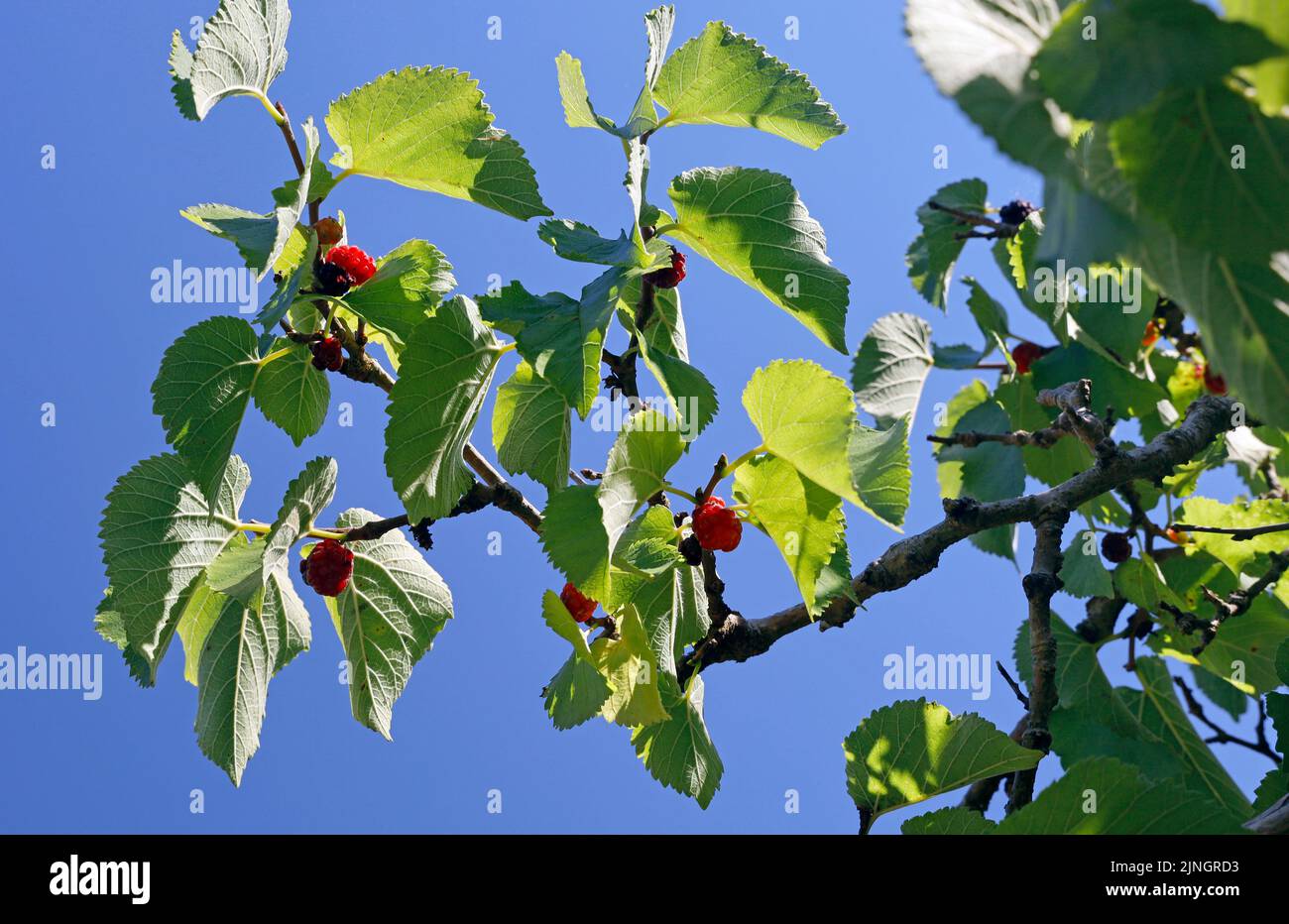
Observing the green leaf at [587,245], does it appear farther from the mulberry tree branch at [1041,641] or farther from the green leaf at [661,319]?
the mulberry tree branch at [1041,641]

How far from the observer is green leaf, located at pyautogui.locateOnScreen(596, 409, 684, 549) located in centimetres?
121

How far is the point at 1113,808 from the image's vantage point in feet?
3.87

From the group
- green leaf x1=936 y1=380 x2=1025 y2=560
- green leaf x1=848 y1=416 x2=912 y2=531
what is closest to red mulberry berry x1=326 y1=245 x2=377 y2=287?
green leaf x1=848 y1=416 x2=912 y2=531

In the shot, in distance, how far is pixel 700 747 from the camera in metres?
1.52

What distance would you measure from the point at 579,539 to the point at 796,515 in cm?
27

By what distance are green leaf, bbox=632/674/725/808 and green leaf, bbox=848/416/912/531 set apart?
0.41 meters

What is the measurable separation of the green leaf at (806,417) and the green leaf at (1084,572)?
0.98 meters

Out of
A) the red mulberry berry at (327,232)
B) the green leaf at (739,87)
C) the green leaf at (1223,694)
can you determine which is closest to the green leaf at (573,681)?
the red mulberry berry at (327,232)

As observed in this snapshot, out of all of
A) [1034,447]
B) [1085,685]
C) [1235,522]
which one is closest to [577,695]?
[1085,685]

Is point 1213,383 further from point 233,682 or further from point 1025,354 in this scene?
point 233,682

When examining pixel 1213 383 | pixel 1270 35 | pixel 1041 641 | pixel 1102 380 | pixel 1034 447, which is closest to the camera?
pixel 1270 35

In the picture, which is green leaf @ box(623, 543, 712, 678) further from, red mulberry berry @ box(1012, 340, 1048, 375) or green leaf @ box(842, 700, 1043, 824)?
red mulberry berry @ box(1012, 340, 1048, 375)

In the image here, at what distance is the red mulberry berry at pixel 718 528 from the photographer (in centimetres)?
131
